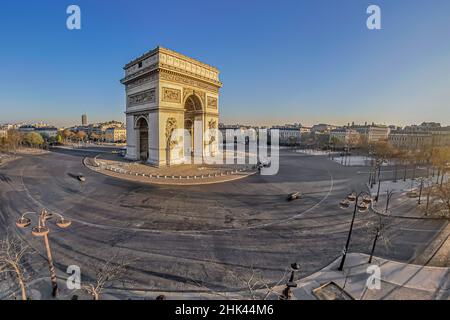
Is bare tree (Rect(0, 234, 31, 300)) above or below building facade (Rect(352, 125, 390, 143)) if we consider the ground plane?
below

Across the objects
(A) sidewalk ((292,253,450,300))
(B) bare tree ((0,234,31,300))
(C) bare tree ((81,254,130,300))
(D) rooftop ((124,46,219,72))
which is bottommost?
(A) sidewalk ((292,253,450,300))

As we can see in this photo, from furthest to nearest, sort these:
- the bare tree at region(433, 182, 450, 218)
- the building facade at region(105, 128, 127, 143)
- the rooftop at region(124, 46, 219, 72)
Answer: the building facade at region(105, 128, 127, 143), the rooftop at region(124, 46, 219, 72), the bare tree at region(433, 182, 450, 218)

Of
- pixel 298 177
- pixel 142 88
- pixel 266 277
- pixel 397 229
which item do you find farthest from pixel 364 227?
pixel 142 88

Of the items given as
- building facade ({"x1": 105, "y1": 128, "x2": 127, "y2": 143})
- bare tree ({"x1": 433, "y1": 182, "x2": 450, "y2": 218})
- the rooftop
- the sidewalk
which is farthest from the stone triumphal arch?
building facade ({"x1": 105, "y1": 128, "x2": 127, "y2": 143})

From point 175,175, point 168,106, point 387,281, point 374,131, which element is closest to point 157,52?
point 168,106

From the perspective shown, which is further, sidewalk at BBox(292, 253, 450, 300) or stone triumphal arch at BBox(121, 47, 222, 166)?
stone triumphal arch at BBox(121, 47, 222, 166)

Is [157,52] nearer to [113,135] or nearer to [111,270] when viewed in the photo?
[111,270]

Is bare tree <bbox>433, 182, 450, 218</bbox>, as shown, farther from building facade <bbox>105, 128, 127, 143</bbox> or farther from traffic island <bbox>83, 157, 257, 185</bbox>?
building facade <bbox>105, 128, 127, 143</bbox>

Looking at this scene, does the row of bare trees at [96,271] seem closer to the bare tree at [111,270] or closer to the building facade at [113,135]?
the bare tree at [111,270]

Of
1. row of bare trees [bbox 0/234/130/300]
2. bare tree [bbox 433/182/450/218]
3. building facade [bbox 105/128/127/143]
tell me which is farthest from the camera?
building facade [bbox 105/128/127/143]
